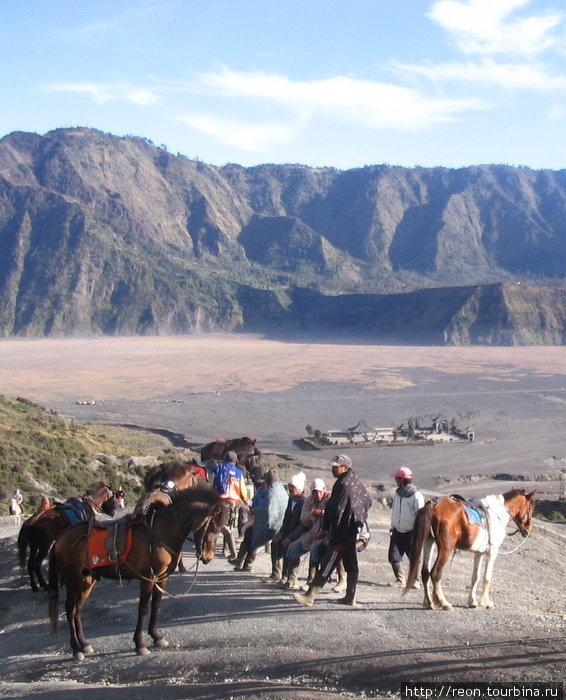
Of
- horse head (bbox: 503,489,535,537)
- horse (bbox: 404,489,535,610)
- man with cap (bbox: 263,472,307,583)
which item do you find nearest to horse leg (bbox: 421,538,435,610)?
Answer: horse (bbox: 404,489,535,610)

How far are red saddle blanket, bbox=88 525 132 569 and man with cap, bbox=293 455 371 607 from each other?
213 cm

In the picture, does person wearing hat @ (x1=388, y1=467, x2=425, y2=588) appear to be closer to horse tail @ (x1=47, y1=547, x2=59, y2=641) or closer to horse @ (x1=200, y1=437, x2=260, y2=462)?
horse @ (x1=200, y1=437, x2=260, y2=462)

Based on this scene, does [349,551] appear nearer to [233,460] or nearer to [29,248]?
[233,460]

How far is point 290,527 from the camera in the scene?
9109 mm

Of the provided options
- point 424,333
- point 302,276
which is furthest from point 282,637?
point 302,276

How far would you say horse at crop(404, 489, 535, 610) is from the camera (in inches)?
316

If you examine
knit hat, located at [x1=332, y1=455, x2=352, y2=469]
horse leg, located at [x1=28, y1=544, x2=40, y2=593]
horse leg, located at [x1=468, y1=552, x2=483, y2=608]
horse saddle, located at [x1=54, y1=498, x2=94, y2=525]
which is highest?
knit hat, located at [x1=332, y1=455, x2=352, y2=469]

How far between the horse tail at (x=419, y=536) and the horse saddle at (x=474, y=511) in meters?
0.56

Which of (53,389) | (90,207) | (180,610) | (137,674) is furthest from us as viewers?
(90,207)

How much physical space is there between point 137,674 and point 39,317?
140 metres

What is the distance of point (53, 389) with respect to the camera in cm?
6272

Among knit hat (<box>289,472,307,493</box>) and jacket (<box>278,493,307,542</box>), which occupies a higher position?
knit hat (<box>289,472,307,493</box>)

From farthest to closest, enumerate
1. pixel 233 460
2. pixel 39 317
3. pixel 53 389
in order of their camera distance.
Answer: pixel 39 317 < pixel 53 389 < pixel 233 460

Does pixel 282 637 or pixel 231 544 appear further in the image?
pixel 231 544
